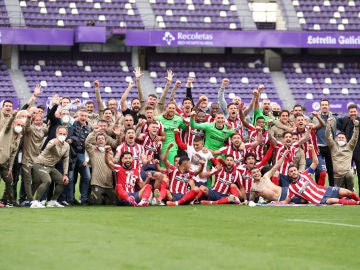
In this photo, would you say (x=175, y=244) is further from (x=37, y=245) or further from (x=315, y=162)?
(x=315, y=162)

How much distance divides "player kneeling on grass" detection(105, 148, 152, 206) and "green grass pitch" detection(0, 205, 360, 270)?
85cm

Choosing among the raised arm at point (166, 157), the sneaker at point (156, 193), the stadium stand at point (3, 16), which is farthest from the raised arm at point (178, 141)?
the stadium stand at point (3, 16)

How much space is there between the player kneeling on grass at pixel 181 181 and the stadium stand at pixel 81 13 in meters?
25.5

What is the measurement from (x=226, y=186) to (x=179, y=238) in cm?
671

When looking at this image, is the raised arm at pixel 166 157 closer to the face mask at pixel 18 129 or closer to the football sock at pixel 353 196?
the face mask at pixel 18 129

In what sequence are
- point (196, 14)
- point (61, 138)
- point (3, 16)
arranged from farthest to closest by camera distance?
point (196, 14) < point (3, 16) < point (61, 138)

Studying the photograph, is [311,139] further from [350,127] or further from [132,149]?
[132,149]

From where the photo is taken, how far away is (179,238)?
1143 centimetres

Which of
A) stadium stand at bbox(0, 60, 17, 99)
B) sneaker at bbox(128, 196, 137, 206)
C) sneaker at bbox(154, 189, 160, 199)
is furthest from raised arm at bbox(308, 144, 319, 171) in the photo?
stadium stand at bbox(0, 60, 17, 99)

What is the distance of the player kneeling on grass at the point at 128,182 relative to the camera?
17109 mm

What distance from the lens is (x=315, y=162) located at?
60.0ft

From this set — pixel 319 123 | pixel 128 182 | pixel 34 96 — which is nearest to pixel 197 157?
pixel 128 182

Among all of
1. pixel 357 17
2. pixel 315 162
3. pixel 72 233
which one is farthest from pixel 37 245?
pixel 357 17

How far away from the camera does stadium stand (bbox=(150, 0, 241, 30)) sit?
4428cm
